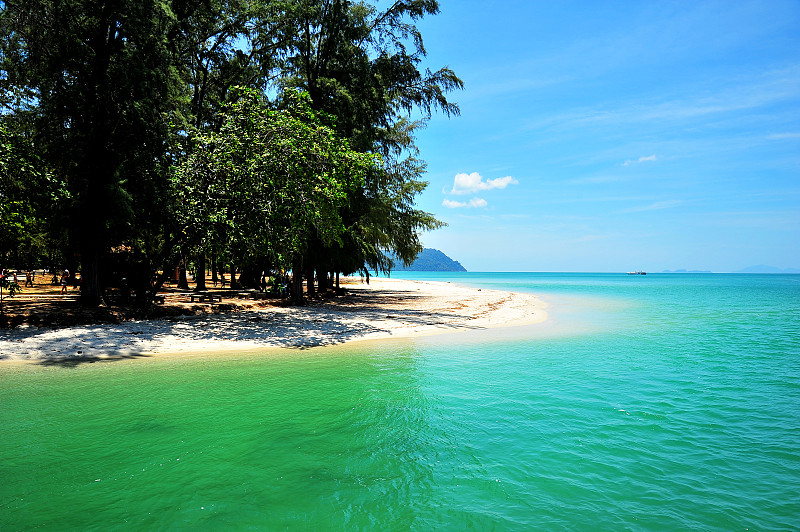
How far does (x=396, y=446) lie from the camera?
23.5 ft

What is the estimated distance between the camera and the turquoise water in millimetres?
5215

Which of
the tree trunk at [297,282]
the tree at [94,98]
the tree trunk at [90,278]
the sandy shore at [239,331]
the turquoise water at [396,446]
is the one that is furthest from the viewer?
the tree trunk at [297,282]

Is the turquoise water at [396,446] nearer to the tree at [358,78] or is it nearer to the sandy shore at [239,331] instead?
the sandy shore at [239,331]

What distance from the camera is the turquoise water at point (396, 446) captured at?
521 centimetres

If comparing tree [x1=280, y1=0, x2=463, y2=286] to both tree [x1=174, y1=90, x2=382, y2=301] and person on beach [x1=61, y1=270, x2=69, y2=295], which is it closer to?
tree [x1=174, y1=90, x2=382, y2=301]

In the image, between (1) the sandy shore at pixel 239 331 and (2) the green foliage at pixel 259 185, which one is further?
(2) the green foliage at pixel 259 185

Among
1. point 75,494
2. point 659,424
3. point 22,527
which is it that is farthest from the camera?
point 659,424

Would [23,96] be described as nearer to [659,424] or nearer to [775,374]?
[659,424]

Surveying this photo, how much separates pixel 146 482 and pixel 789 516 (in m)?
8.68

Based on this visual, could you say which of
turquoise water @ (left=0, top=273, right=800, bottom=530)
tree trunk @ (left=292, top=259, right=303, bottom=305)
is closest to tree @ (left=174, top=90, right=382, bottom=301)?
tree trunk @ (left=292, top=259, right=303, bottom=305)

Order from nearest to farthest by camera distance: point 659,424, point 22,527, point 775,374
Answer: point 22,527 < point 659,424 < point 775,374

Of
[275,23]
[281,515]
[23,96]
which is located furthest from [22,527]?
[275,23]

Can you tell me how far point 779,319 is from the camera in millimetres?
28219

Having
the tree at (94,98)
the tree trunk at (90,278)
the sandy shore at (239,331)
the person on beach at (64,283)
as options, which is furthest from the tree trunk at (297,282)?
the person on beach at (64,283)
